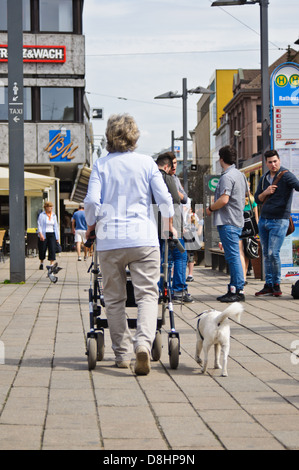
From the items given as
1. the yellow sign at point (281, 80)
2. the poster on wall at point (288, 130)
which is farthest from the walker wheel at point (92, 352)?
the yellow sign at point (281, 80)

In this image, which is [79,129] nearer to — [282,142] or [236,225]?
[282,142]

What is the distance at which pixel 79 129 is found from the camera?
3319 centimetres

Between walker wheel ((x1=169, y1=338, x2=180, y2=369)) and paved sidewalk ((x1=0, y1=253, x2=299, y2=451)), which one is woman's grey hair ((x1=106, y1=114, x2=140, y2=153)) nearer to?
walker wheel ((x1=169, y1=338, x2=180, y2=369))

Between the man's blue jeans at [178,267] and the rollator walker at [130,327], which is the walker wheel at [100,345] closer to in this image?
the rollator walker at [130,327]

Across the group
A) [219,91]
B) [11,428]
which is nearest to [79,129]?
[11,428]

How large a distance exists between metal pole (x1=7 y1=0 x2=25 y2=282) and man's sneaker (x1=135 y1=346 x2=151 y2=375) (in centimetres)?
878

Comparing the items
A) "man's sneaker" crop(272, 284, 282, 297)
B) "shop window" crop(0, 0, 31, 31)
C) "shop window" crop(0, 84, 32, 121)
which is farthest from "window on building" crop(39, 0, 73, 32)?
"man's sneaker" crop(272, 284, 282, 297)

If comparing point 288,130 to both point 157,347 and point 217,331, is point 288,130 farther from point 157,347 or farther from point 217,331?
point 217,331

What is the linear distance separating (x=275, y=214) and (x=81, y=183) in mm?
29727

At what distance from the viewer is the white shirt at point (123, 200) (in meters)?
5.81

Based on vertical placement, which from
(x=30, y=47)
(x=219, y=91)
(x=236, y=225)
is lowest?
(x=236, y=225)

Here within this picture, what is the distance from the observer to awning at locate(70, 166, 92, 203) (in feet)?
118
